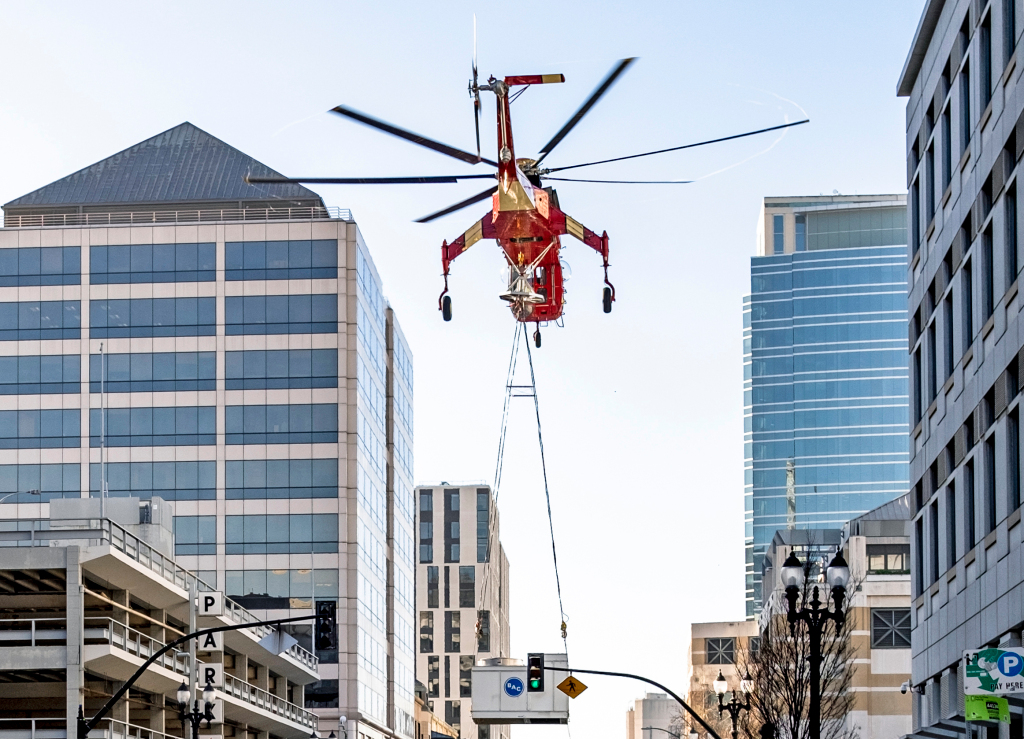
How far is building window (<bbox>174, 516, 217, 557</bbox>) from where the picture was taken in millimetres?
103125

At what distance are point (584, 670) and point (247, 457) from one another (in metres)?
62.0

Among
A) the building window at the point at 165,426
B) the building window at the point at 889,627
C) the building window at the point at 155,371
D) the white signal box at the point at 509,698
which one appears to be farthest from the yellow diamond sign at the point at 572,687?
the building window at the point at 155,371

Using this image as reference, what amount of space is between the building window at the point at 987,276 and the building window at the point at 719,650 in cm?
13562

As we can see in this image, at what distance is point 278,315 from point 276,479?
10.7 meters

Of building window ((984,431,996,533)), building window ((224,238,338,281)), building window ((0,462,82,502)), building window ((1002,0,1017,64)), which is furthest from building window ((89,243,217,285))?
building window ((1002,0,1017,64))

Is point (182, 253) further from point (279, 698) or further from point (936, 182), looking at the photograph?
point (936, 182)

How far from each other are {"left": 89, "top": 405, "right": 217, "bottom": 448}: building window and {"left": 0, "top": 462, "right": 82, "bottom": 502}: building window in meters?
2.62

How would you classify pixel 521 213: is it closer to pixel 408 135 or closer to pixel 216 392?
pixel 408 135

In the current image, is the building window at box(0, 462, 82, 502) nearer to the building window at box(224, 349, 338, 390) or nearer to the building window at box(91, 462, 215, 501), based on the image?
the building window at box(91, 462, 215, 501)

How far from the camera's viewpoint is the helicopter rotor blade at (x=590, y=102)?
28219 millimetres

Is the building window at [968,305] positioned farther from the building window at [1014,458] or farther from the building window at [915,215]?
the building window at [915,215]

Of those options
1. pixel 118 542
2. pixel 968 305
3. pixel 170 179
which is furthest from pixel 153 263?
pixel 968 305

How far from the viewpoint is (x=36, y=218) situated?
363 feet

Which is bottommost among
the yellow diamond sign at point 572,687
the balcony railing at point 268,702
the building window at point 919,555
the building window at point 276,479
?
the balcony railing at point 268,702
